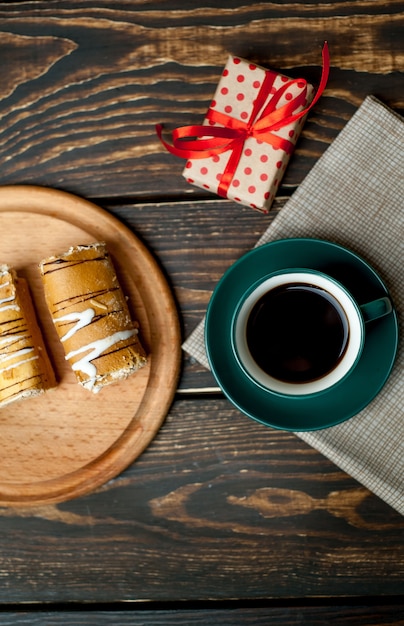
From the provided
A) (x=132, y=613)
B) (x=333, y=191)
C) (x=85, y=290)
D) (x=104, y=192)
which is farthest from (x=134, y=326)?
(x=132, y=613)

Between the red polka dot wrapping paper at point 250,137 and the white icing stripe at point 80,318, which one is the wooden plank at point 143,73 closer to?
the red polka dot wrapping paper at point 250,137

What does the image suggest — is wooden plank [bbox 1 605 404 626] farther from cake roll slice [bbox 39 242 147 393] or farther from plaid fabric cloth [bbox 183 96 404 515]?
cake roll slice [bbox 39 242 147 393]

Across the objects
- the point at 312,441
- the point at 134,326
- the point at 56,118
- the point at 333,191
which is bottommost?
the point at 312,441

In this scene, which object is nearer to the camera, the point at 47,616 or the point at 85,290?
the point at 85,290

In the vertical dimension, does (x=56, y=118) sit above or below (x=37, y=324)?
above

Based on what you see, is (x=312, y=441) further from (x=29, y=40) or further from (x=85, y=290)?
(x=29, y=40)

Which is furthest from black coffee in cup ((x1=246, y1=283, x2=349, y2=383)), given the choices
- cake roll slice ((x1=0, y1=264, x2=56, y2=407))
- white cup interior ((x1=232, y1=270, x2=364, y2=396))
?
cake roll slice ((x1=0, y1=264, x2=56, y2=407))
